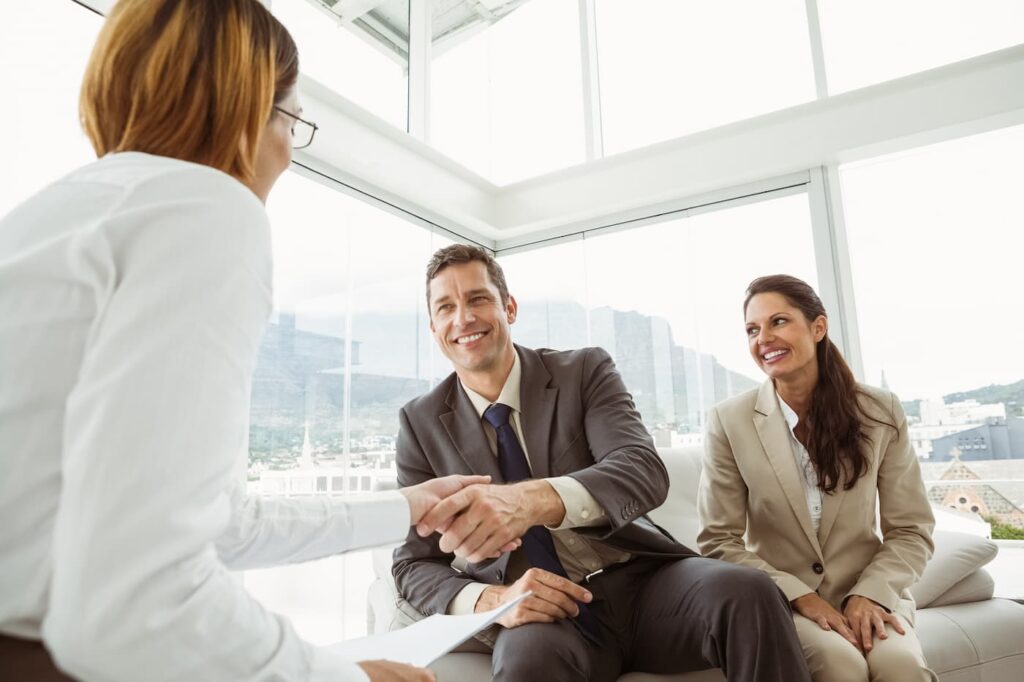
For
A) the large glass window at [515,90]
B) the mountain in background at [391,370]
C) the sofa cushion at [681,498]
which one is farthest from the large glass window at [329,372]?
the sofa cushion at [681,498]

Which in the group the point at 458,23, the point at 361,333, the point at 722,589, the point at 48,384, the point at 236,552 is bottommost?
the point at 722,589

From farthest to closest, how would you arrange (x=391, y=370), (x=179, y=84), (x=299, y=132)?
(x=391, y=370) < (x=299, y=132) < (x=179, y=84)

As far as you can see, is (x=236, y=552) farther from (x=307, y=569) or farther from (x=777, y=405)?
(x=307, y=569)

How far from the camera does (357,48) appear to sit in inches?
144

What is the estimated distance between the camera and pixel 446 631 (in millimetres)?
898

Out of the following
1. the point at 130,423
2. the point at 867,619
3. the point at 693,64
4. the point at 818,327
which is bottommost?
the point at 867,619

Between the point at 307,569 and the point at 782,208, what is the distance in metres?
3.21

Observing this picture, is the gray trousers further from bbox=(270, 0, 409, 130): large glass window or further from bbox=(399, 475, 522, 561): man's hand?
bbox=(270, 0, 409, 130): large glass window

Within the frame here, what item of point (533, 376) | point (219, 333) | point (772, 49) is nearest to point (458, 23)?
point (772, 49)

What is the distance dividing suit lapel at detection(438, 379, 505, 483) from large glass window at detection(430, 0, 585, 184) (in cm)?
310

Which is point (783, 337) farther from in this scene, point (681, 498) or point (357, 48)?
point (357, 48)

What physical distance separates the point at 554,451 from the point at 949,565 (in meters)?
1.36

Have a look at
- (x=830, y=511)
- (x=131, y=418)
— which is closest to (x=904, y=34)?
(x=830, y=511)

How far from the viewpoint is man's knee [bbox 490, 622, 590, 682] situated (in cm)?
127
